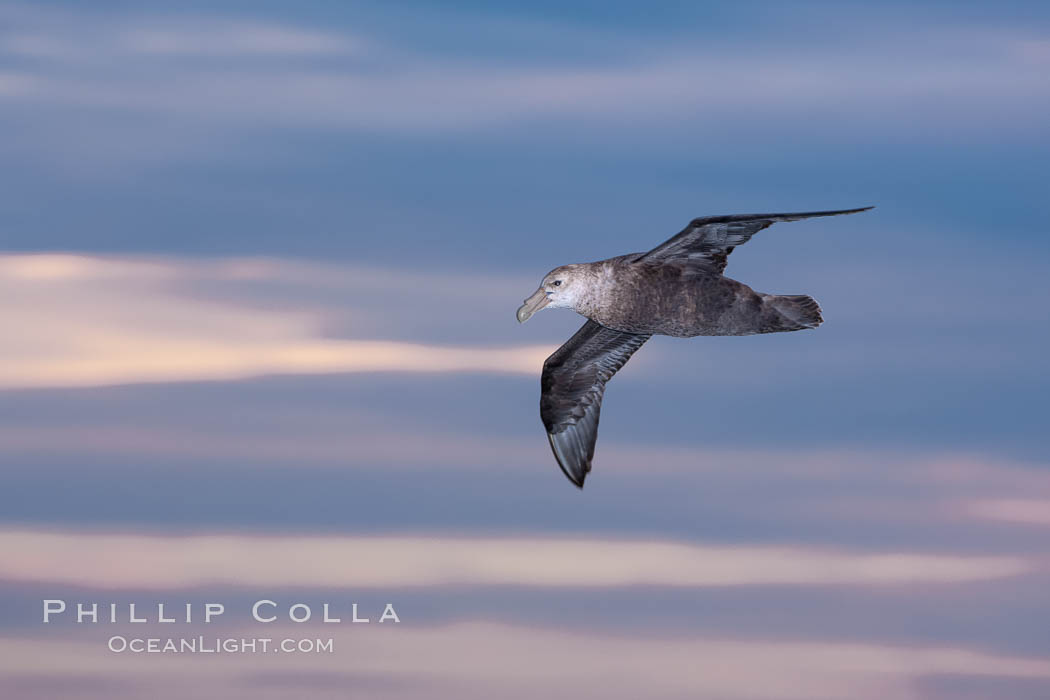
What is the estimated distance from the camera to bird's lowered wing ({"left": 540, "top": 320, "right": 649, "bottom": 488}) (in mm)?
19406

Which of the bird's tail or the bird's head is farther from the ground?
the bird's head

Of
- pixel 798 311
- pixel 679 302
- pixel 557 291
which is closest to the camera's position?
pixel 679 302

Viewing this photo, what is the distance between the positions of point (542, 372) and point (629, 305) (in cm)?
276

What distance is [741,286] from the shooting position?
17.3 metres

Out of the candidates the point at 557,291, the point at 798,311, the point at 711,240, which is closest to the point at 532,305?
the point at 557,291

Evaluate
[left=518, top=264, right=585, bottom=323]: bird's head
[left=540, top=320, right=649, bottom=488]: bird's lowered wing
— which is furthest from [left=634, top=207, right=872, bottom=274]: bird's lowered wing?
[left=540, top=320, right=649, bottom=488]: bird's lowered wing

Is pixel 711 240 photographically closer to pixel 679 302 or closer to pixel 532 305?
pixel 679 302

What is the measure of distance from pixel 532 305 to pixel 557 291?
13.7 inches

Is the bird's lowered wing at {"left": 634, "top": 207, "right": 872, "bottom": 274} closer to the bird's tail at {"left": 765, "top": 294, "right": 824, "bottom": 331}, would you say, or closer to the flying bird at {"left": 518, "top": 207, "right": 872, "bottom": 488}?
the flying bird at {"left": 518, "top": 207, "right": 872, "bottom": 488}

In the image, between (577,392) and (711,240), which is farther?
(577,392)

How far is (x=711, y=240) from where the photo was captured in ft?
55.8

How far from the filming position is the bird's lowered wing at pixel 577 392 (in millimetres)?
19406

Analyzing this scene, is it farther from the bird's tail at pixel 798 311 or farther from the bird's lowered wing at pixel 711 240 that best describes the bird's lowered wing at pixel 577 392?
the bird's tail at pixel 798 311

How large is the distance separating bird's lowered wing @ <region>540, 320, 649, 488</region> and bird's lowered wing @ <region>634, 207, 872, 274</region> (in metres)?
2.43
